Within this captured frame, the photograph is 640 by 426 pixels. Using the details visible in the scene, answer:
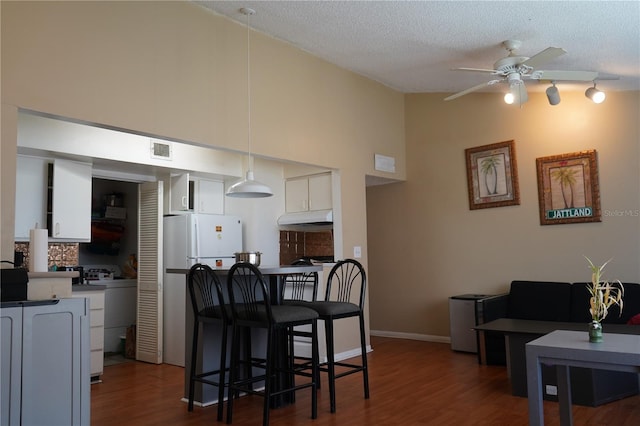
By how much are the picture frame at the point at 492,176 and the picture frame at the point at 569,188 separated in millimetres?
303

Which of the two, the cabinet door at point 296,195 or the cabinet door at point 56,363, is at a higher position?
the cabinet door at point 296,195

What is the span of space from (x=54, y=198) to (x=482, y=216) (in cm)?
458

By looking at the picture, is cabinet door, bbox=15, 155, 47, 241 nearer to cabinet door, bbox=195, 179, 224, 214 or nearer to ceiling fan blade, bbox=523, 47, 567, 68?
cabinet door, bbox=195, 179, 224, 214

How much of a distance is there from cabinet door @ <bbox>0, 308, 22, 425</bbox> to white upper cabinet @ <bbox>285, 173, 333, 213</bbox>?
12.9 feet

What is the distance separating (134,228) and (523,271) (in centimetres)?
494

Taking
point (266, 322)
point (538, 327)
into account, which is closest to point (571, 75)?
point (538, 327)

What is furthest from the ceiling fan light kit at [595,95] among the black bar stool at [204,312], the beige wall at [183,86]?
the black bar stool at [204,312]

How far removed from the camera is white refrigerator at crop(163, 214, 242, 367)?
5340 mm

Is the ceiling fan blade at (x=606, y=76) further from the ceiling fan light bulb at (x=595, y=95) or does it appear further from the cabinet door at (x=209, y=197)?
the cabinet door at (x=209, y=197)

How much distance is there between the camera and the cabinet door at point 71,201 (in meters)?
4.82

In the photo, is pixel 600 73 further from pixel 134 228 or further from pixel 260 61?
pixel 134 228

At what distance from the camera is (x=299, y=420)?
3.42 metres

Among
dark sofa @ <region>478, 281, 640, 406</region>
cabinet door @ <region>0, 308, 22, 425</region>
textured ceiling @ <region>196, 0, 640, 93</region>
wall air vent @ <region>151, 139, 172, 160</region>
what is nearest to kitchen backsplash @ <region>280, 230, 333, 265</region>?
wall air vent @ <region>151, 139, 172, 160</region>

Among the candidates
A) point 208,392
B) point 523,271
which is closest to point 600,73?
point 523,271
